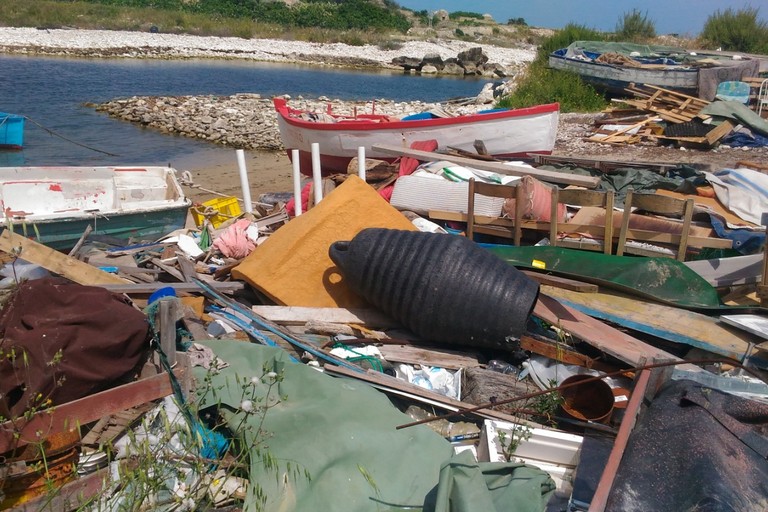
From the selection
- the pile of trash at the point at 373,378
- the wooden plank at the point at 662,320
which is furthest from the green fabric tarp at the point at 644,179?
the pile of trash at the point at 373,378

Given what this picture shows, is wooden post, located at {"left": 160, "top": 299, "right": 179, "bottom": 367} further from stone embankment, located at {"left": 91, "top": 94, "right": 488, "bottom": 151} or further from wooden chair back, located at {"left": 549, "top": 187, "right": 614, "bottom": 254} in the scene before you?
stone embankment, located at {"left": 91, "top": 94, "right": 488, "bottom": 151}

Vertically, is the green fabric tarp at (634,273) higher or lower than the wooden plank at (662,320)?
higher

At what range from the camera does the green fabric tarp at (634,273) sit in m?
4.88

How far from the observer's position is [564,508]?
2.90 metres

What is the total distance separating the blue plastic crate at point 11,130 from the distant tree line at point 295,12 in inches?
1814

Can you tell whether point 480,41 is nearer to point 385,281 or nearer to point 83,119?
point 83,119

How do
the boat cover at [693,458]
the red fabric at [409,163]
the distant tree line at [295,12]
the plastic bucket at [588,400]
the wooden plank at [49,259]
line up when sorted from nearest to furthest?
the boat cover at [693,458], the plastic bucket at [588,400], the wooden plank at [49,259], the red fabric at [409,163], the distant tree line at [295,12]

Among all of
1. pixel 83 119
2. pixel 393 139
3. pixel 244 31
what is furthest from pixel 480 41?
pixel 393 139

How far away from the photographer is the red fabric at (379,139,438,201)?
7.48 metres

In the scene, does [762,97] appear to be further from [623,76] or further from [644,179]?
[644,179]

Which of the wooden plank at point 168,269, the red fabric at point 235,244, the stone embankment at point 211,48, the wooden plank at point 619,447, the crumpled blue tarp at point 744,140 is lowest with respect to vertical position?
the wooden plank at point 168,269

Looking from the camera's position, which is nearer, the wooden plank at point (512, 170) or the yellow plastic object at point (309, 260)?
the yellow plastic object at point (309, 260)

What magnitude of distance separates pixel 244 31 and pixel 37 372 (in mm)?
54470

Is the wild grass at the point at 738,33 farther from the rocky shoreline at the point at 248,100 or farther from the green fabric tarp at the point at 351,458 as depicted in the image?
the green fabric tarp at the point at 351,458
